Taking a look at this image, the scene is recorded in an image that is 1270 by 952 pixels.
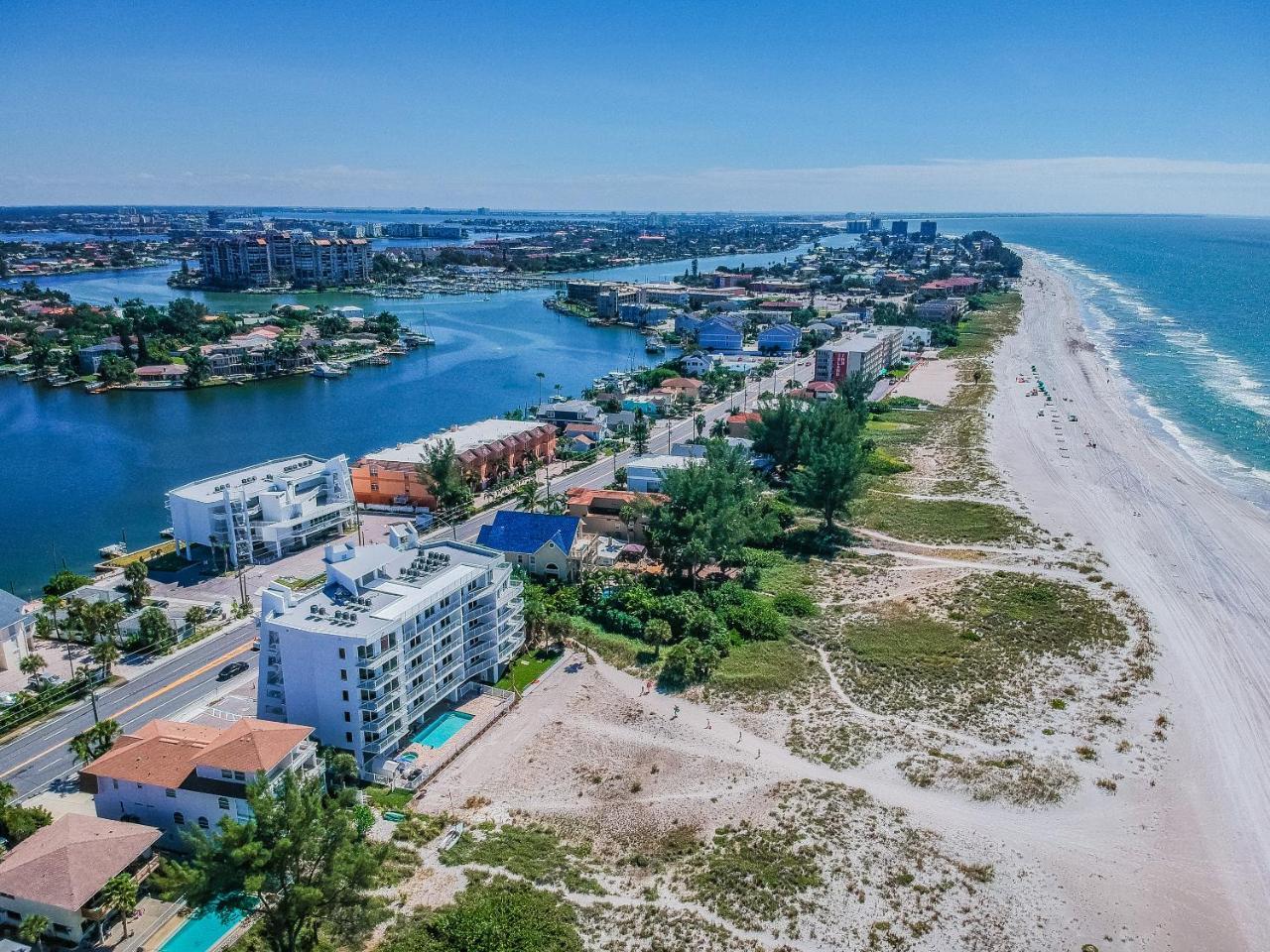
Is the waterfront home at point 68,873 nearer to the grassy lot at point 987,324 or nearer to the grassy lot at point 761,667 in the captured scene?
the grassy lot at point 761,667

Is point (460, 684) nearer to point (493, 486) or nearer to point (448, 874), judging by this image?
point (448, 874)

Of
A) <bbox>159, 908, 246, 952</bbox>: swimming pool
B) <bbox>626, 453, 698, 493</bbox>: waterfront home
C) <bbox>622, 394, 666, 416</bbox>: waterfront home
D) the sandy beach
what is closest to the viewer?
<bbox>159, 908, 246, 952</bbox>: swimming pool

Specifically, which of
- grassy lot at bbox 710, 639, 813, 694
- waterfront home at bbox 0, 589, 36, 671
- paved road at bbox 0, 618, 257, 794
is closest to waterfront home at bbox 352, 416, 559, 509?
paved road at bbox 0, 618, 257, 794

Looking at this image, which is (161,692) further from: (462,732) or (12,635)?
(462,732)

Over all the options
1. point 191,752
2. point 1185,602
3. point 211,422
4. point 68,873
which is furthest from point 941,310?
point 68,873

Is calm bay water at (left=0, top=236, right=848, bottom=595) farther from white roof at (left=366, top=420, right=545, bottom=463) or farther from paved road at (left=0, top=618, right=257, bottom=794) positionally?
paved road at (left=0, top=618, right=257, bottom=794)

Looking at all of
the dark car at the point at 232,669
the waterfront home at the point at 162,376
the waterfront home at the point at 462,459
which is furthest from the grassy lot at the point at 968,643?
the waterfront home at the point at 162,376

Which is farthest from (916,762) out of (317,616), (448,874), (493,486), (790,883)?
(493,486)
